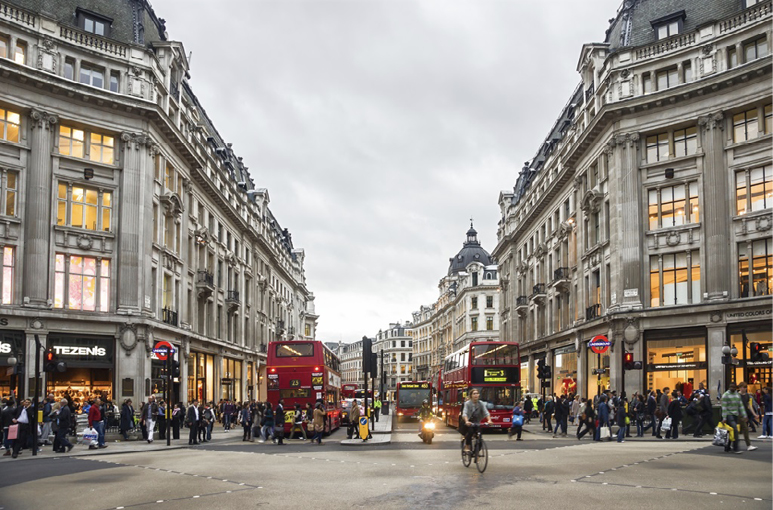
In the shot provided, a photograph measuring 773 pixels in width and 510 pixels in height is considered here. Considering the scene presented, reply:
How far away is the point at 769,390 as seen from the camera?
90.5ft

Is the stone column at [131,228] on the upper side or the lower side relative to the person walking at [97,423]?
upper

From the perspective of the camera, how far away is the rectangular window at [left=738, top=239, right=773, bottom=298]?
3494cm

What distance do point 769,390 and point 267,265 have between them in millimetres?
57541

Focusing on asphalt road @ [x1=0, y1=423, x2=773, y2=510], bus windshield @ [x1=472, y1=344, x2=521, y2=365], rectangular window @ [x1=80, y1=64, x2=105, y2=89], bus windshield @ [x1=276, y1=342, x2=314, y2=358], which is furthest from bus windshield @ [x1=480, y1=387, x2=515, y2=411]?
rectangular window @ [x1=80, y1=64, x2=105, y2=89]

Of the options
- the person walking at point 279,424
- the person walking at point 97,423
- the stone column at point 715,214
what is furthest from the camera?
the stone column at point 715,214

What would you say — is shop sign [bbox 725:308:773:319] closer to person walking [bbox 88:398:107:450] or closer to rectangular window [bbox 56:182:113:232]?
person walking [bbox 88:398:107:450]

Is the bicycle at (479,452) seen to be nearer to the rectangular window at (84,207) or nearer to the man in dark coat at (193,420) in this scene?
the man in dark coat at (193,420)

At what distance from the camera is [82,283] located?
3694 centimetres

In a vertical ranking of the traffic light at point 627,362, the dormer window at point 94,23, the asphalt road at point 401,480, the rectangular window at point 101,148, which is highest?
the dormer window at point 94,23

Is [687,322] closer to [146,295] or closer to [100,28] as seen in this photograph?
[146,295]

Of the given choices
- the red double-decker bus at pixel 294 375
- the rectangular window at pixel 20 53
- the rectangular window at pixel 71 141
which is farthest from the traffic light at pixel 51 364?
the rectangular window at pixel 20 53

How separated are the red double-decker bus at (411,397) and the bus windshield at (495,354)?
20.2 meters

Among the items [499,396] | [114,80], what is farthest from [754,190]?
[114,80]

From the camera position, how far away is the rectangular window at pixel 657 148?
39750 mm
